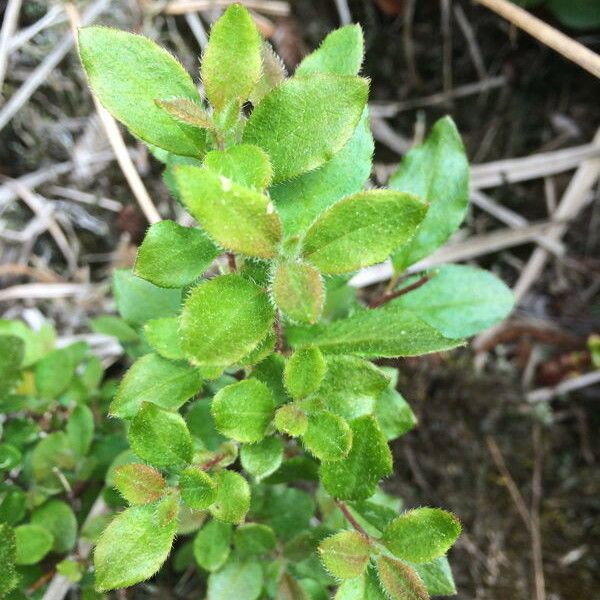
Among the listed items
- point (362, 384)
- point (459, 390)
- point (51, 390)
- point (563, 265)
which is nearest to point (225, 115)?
point (362, 384)

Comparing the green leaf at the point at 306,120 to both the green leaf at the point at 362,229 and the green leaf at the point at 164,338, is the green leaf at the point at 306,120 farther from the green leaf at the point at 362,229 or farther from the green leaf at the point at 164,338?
the green leaf at the point at 164,338

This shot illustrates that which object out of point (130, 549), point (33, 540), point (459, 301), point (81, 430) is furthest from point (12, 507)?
point (459, 301)

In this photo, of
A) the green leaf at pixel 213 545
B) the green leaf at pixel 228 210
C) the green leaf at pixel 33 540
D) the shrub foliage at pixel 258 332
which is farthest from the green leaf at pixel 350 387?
the green leaf at pixel 33 540

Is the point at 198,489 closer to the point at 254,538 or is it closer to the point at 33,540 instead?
the point at 254,538

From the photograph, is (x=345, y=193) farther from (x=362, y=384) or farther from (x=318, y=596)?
(x=318, y=596)

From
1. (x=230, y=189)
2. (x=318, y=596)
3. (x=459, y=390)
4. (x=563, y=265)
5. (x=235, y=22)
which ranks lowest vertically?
(x=459, y=390)
